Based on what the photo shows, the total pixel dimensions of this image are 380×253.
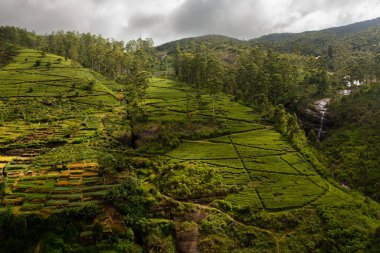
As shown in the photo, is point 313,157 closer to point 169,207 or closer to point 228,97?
point 169,207

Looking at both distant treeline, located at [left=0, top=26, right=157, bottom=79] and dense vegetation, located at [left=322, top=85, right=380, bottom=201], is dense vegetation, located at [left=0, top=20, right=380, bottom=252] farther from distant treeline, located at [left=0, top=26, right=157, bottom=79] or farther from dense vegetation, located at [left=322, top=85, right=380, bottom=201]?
distant treeline, located at [left=0, top=26, right=157, bottom=79]

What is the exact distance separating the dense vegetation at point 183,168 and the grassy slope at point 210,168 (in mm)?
228

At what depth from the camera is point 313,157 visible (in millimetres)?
72375

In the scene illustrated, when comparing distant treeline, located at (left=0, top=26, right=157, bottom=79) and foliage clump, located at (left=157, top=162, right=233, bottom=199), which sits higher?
distant treeline, located at (left=0, top=26, right=157, bottom=79)

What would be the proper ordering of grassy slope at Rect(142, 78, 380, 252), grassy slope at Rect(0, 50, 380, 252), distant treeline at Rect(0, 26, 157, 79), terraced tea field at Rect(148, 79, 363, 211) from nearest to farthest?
grassy slope at Rect(142, 78, 380, 252) < grassy slope at Rect(0, 50, 380, 252) < terraced tea field at Rect(148, 79, 363, 211) < distant treeline at Rect(0, 26, 157, 79)

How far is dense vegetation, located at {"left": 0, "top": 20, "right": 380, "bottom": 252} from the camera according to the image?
156 feet

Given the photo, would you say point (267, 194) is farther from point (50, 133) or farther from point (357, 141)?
point (50, 133)

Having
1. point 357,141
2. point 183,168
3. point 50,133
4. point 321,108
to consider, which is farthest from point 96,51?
point 357,141

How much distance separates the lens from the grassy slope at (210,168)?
4953 centimetres

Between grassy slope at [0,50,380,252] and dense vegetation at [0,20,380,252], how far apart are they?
0.23 metres

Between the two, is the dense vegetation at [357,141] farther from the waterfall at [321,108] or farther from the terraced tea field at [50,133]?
the terraced tea field at [50,133]

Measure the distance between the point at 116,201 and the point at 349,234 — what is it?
34.1 metres

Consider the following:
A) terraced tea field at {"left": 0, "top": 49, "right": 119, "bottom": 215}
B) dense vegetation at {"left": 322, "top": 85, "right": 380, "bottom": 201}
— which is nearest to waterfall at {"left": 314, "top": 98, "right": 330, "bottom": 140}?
dense vegetation at {"left": 322, "top": 85, "right": 380, "bottom": 201}

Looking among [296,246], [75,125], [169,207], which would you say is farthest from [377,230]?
[75,125]
